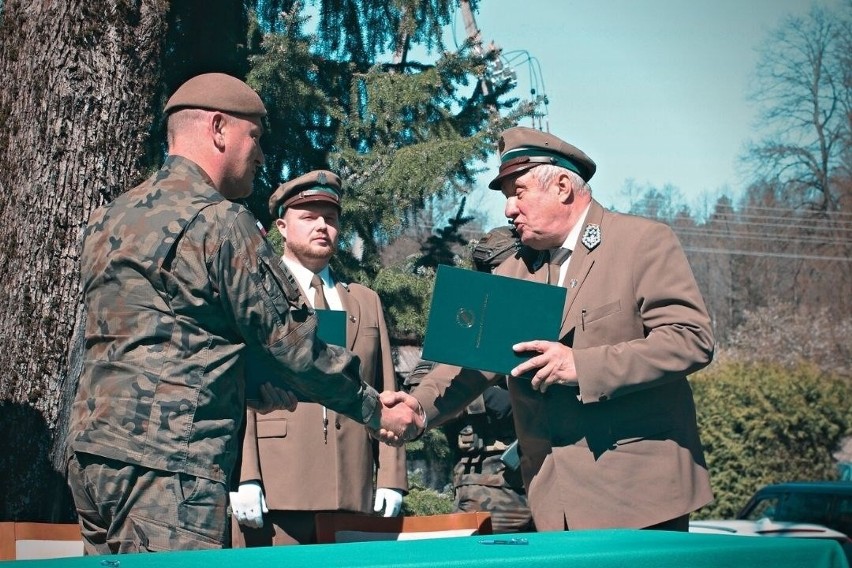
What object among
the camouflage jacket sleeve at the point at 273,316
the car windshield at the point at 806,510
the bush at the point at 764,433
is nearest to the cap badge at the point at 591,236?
the camouflage jacket sleeve at the point at 273,316

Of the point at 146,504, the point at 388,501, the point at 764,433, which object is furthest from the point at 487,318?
the point at 764,433

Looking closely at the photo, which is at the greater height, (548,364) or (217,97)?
(217,97)

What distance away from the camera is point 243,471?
4641 mm

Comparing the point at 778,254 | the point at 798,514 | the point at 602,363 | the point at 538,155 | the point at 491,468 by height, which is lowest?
the point at 798,514

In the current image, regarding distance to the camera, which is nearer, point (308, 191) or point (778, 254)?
point (308, 191)

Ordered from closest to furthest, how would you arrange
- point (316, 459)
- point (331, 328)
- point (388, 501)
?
point (331, 328) < point (316, 459) < point (388, 501)

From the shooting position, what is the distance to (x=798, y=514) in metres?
9.38

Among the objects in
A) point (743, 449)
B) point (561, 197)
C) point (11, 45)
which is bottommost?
point (743, 449)

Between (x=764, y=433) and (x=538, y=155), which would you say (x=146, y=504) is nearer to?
(x=538, y=155)

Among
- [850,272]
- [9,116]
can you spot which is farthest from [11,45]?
[850,272]

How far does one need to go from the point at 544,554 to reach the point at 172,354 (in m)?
1.22

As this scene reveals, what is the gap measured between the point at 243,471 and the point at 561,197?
1.77 m

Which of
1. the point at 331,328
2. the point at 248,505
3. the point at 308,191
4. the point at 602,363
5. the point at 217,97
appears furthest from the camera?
the point at 308,191

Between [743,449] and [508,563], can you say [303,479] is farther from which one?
[743,449]
